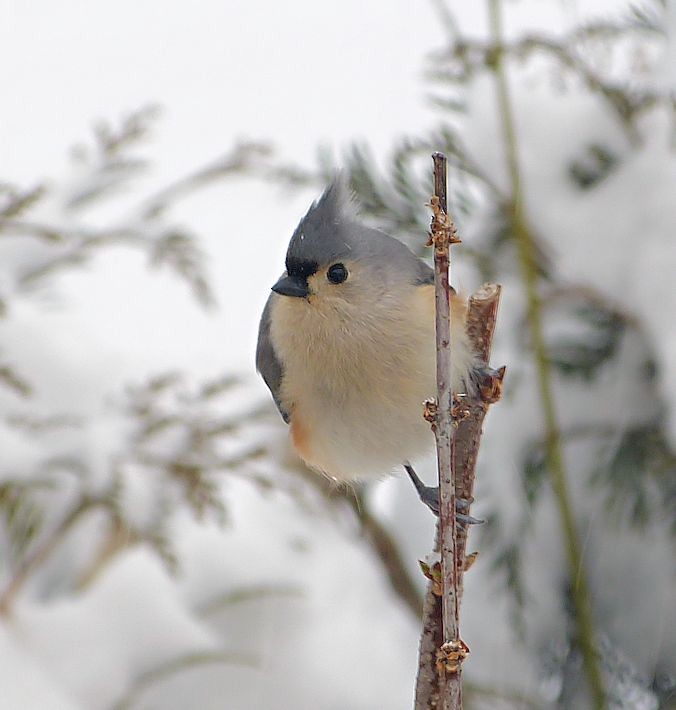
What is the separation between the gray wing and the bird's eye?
0.38 ft

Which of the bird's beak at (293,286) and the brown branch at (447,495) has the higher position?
the bird's beak at (293,286)

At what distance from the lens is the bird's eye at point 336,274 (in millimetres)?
873

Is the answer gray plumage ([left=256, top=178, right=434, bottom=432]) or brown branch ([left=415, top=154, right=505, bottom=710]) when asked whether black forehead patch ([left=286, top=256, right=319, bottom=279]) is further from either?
brown branch ([left=415, top=154, right=505, bottom=710])

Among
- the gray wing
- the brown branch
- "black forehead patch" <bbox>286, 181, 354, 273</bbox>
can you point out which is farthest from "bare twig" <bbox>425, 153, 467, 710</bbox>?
the gray wing

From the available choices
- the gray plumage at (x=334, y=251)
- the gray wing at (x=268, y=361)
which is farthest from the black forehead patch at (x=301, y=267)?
the gray wing at (x=268, y=361)

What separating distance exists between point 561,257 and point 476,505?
361 millimetres

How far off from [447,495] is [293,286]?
1.11 feet

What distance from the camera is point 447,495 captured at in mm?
558

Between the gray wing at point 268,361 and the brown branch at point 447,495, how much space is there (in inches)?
9.3

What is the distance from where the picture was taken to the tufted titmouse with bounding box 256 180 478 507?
0.85 metres

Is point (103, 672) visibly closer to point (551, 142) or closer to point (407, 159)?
point (407, 159)

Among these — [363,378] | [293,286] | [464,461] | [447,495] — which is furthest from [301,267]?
[447,495]

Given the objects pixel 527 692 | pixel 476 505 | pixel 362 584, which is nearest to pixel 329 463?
pixel 476 505

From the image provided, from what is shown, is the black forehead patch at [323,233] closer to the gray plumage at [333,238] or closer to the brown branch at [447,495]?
the gray plumage at [333,238]
